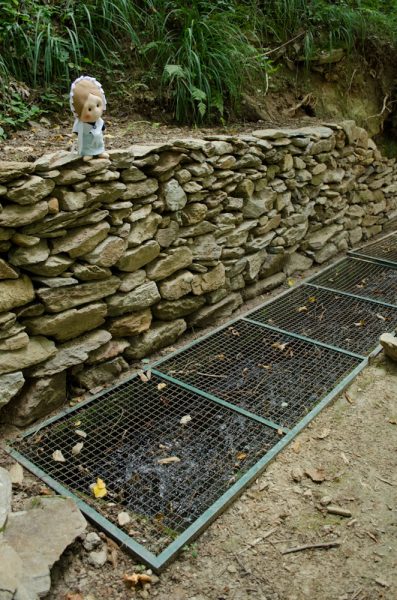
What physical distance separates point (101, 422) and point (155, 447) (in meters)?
0.37

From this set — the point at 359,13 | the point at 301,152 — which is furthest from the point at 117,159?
the point at 359,13

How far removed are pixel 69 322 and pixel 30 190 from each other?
77 centimetres

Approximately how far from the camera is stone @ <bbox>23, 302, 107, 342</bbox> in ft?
8.89

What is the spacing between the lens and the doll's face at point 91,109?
255cm

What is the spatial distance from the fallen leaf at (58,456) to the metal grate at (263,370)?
904mm

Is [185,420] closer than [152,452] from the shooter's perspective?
No

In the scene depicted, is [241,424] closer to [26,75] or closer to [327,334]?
[327,334]

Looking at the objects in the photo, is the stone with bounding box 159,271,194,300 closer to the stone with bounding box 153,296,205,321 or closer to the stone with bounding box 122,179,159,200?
the stone with bounding box 153,296,205,321

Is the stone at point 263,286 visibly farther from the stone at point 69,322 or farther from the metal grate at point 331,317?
the stone at point 69,322

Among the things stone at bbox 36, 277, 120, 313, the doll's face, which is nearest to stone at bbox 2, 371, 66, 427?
stone at bbox 36, 277, 120, 313

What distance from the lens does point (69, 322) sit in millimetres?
2832

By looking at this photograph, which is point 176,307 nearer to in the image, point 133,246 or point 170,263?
point 170,263

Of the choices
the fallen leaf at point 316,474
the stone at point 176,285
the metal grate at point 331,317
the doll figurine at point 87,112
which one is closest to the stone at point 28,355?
the stone at point 176,285

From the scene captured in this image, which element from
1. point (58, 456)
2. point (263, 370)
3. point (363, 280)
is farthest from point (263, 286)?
point (58, 456)
